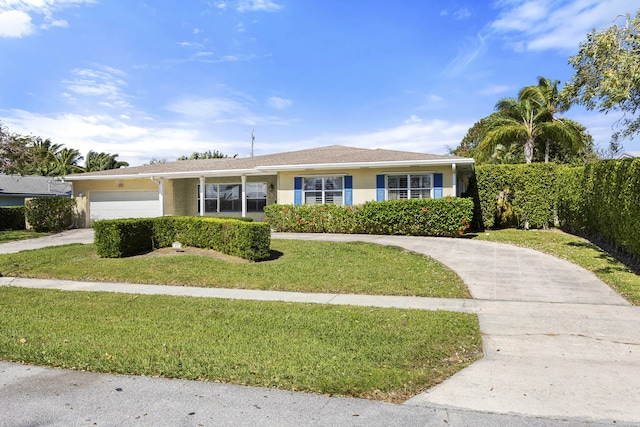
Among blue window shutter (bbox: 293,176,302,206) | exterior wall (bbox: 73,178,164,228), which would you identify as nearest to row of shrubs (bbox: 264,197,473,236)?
blue window shutter (bbox: 293,176,302,206)

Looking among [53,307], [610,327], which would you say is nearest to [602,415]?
[610,327]

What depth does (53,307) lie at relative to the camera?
6.97 m

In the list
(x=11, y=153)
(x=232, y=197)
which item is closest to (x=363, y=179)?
(x=232, y=197)

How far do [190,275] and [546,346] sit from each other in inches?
289

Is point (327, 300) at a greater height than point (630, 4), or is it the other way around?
point (630, 4)

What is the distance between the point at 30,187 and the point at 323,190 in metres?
27.9

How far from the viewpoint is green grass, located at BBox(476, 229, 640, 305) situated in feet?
26.2

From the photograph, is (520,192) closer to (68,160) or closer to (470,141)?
(470,141)

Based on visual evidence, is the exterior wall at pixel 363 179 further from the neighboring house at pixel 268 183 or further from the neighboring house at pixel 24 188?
the neighboring house at pixel 24 188

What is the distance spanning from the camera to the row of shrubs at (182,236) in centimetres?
1104

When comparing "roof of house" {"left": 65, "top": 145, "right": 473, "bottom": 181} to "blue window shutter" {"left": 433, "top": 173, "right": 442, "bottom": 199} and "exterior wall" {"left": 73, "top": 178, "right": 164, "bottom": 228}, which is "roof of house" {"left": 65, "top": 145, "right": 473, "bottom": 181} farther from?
"blue window shutter" {"left": 433, "top": 173, "right": 442, "bottom": 199}

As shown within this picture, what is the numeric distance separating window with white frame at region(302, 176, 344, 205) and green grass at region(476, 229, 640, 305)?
592 cm

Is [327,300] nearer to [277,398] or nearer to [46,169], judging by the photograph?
[277,398]

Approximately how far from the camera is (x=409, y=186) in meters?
17.2
